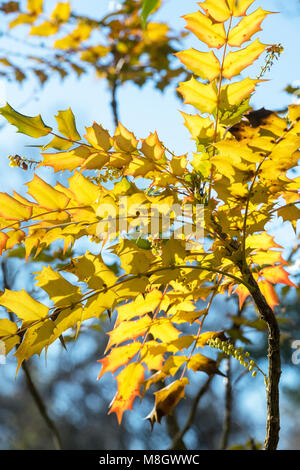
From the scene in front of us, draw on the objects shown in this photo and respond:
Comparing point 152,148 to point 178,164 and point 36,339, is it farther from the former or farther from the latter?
point 36,339

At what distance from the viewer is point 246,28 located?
535mm

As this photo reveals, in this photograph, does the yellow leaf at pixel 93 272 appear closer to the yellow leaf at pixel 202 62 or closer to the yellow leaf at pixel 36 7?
the yellow leaf at pixel 202 62

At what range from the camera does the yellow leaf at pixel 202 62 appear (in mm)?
536

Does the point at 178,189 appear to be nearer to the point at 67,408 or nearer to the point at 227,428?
the point at 227,428

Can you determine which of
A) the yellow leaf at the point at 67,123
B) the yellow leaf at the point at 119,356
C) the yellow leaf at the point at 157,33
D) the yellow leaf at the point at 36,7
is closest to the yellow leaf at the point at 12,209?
the yellow leaf at the point at 67,123

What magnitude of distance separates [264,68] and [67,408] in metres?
5.06

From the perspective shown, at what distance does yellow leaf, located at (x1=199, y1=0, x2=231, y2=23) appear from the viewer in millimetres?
516

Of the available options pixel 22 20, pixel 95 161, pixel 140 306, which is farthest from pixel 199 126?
pixel 22 20

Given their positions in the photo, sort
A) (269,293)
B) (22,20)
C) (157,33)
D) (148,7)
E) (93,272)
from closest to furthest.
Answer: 1. (148,7)
2. (93,272)
3. (269,293)
4. (157,33)
5. (22,20)

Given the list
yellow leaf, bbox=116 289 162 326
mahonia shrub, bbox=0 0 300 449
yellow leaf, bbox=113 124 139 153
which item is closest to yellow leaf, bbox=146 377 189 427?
mahonia shrub, bbox=0 0 300 449

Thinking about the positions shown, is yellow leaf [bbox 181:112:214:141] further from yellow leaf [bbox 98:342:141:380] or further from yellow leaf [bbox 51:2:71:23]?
yellow leaf [bbox 51:2:71:23]

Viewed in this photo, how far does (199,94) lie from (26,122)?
0.22 meters

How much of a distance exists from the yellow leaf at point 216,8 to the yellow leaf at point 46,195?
0.28 metres

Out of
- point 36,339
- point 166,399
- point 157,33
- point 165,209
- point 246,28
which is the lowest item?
point 166,399
